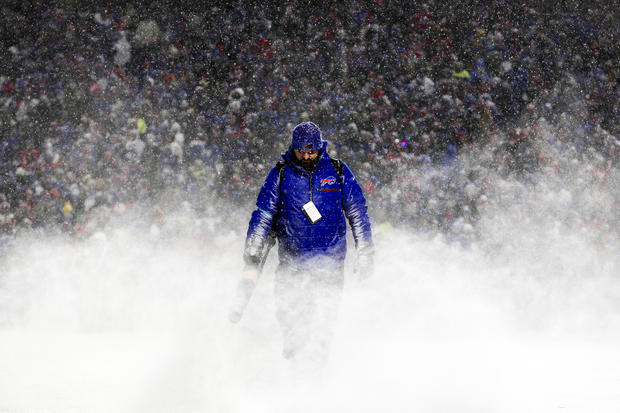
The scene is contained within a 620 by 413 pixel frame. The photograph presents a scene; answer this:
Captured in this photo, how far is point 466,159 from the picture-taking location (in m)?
5.51

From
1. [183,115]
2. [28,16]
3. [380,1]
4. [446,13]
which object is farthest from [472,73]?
[28,16]

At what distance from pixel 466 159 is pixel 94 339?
3.56 meters

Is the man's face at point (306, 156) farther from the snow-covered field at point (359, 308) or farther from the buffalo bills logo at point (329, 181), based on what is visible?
the snow-covered field at point (359, 308)

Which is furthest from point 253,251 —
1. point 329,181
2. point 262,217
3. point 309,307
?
point 329,181

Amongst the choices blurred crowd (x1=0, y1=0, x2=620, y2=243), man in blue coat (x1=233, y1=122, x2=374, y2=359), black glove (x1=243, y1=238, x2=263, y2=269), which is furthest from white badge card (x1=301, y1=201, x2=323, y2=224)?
blurred crowd (x1=0, y1=0, x2=620, y2=243)

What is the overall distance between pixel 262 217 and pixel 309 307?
0.60 meters

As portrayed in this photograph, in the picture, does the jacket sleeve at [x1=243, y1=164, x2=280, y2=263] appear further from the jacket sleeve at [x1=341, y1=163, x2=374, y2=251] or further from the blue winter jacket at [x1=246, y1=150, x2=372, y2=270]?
the jacket sleeve at [x1=341, y1=163, x2=374, y2=251]

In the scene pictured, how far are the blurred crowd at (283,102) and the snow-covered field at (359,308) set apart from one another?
314 millimetres

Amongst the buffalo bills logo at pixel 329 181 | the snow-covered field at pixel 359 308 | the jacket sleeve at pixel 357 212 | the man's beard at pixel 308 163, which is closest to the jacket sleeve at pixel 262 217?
the man's beard at pixel 308 163

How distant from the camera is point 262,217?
349 cm

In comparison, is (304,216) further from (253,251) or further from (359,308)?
(359,308)

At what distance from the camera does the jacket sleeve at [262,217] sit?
348 cm

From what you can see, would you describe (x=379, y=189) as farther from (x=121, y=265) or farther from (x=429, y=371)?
(x=121, y=265)

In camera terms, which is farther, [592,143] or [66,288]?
[592,143]
